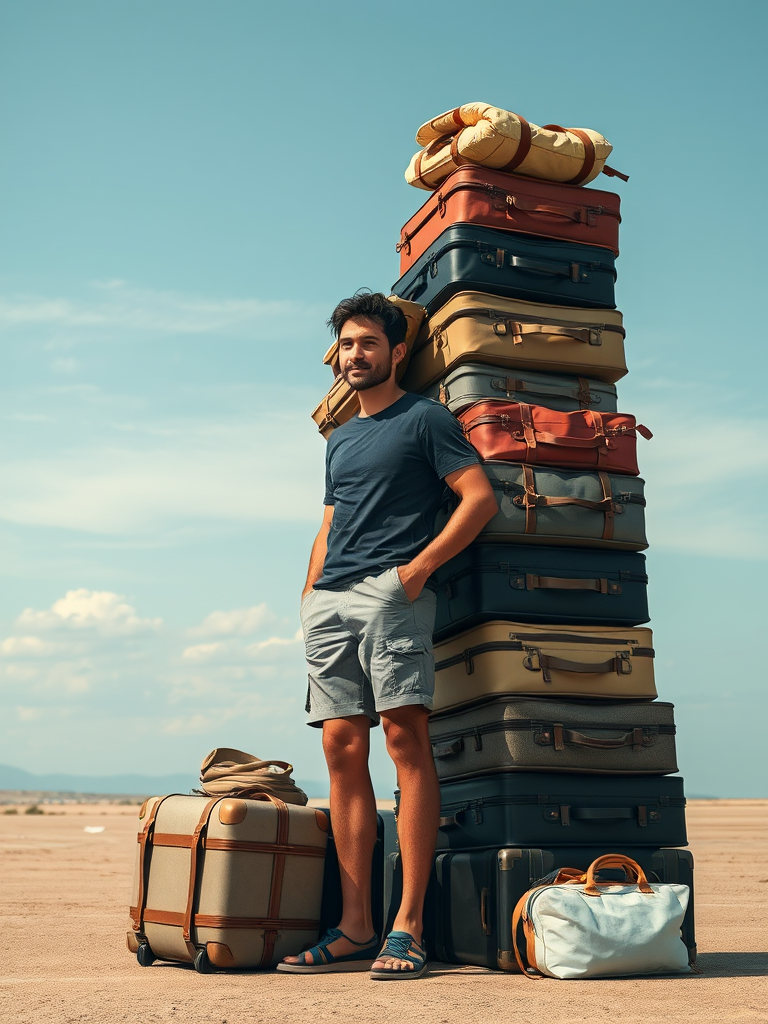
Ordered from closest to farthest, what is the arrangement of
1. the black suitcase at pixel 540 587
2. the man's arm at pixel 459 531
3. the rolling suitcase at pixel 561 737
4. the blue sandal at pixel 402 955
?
the blue sandal at pixel 402 955 < the man's arm at pixel 459 531 < the rolling suitcase at pixel 561 737 < the black suitcase at pixel 540 587

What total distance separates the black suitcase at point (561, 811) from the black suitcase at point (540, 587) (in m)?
0.75

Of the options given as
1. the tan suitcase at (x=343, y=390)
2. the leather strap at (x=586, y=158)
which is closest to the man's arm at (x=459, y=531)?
the tan suitcase at (x=343, y=390)

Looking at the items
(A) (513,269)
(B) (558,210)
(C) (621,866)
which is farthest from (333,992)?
(B) (558,210)

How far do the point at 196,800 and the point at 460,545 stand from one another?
5.36ft

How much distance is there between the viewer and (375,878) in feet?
16.6

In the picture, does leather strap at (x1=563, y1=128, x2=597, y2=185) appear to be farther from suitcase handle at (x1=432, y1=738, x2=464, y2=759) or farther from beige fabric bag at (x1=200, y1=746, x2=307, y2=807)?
beige fabric bag at (x1=200, y1=746, x2=307, y2=807)

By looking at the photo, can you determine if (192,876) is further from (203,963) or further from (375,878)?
(375,878)

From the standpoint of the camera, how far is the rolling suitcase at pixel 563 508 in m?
5.10

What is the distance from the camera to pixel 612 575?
5.37 meters

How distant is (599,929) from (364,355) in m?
2.71

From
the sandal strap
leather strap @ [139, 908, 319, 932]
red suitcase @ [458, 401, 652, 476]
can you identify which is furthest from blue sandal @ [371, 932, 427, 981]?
red suitcase @ [458, 401, 652, 476]

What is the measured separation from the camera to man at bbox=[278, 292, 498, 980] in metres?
4.64

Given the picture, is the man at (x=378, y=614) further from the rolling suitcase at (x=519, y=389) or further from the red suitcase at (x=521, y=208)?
the red suitcase at (x=521, y=208)

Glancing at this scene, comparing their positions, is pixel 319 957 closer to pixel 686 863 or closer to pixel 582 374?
pixel 686 863
